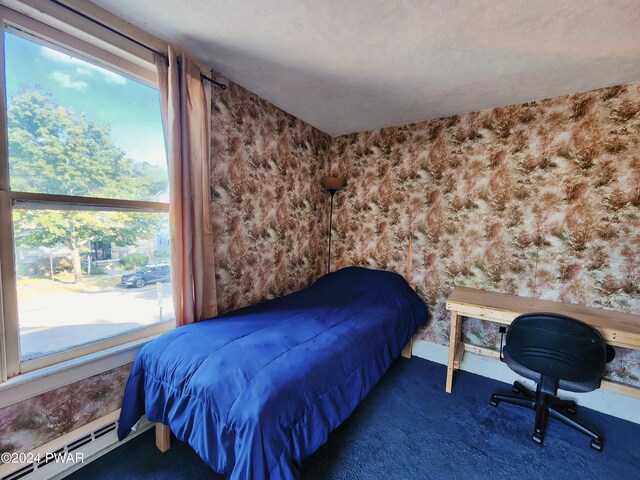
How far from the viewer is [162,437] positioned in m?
1.54

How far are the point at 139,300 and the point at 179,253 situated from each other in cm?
43

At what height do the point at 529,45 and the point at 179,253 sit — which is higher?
the point at 529,45

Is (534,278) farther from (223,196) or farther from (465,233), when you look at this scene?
(223,196)

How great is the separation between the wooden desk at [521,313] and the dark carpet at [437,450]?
33 cm

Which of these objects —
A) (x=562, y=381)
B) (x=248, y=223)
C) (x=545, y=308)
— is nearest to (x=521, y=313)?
(x=545, y=308)

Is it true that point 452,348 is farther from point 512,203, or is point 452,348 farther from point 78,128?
point 78,128

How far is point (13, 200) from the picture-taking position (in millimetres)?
1246

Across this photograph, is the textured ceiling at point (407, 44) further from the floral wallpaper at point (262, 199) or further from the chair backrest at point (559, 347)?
the chair backrest at point (559, 347)

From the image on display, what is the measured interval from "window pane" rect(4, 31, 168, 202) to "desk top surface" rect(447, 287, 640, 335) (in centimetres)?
246

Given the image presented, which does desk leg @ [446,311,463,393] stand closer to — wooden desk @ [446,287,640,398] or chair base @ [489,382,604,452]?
wooden desk @ [446,287,640,398]

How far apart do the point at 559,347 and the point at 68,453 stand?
2783mm

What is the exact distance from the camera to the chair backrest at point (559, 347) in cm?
152

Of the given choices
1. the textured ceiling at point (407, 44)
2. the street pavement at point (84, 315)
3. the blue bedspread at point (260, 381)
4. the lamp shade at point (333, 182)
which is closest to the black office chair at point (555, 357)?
the blue bedspread at point (260, 381)

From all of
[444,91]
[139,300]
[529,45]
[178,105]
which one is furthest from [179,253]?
[529,45]
